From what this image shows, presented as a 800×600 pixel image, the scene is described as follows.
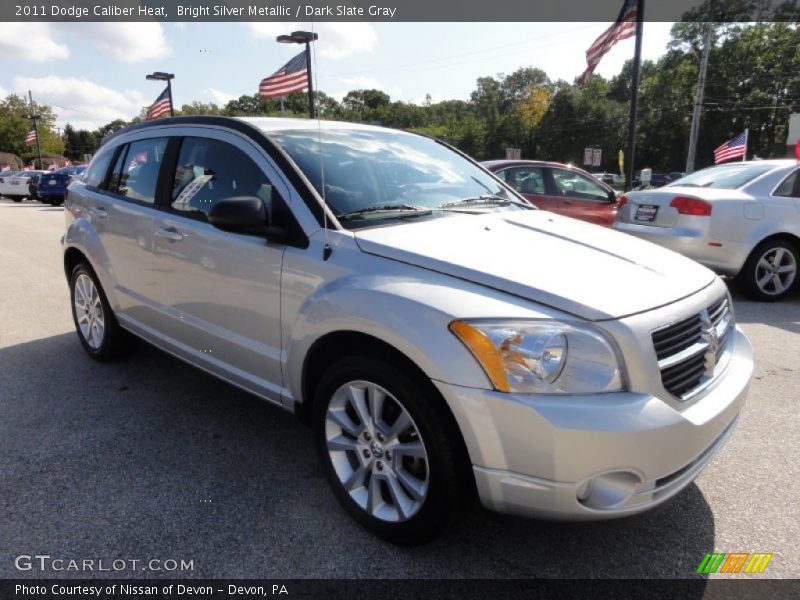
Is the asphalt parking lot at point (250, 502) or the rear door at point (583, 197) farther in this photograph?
the rear door at point (583, 197)

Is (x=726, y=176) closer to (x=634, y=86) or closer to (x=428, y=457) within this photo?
(x=428, y=457)

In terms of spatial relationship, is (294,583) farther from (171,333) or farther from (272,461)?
(171,333)

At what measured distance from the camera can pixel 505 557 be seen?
2.26 metres

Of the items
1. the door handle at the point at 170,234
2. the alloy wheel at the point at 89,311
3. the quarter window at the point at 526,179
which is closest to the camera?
the door handle at the point at 170,234

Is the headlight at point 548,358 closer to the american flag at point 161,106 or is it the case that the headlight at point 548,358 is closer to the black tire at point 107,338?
the black tire at point 107,338

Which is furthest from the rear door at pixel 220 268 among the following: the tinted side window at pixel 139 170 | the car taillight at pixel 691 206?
the car taillight at pixel 691 206

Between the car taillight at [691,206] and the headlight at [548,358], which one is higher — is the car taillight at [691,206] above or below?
above

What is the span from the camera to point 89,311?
4.43m

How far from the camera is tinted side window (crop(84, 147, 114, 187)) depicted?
4246mm

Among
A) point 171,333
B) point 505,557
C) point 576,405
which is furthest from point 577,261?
point 171,333

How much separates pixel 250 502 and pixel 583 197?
730 centimetres

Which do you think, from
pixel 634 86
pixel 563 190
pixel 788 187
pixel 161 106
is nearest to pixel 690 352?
pixel 788 187

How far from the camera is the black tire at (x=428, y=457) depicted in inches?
79.2

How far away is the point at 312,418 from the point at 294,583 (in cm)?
67
